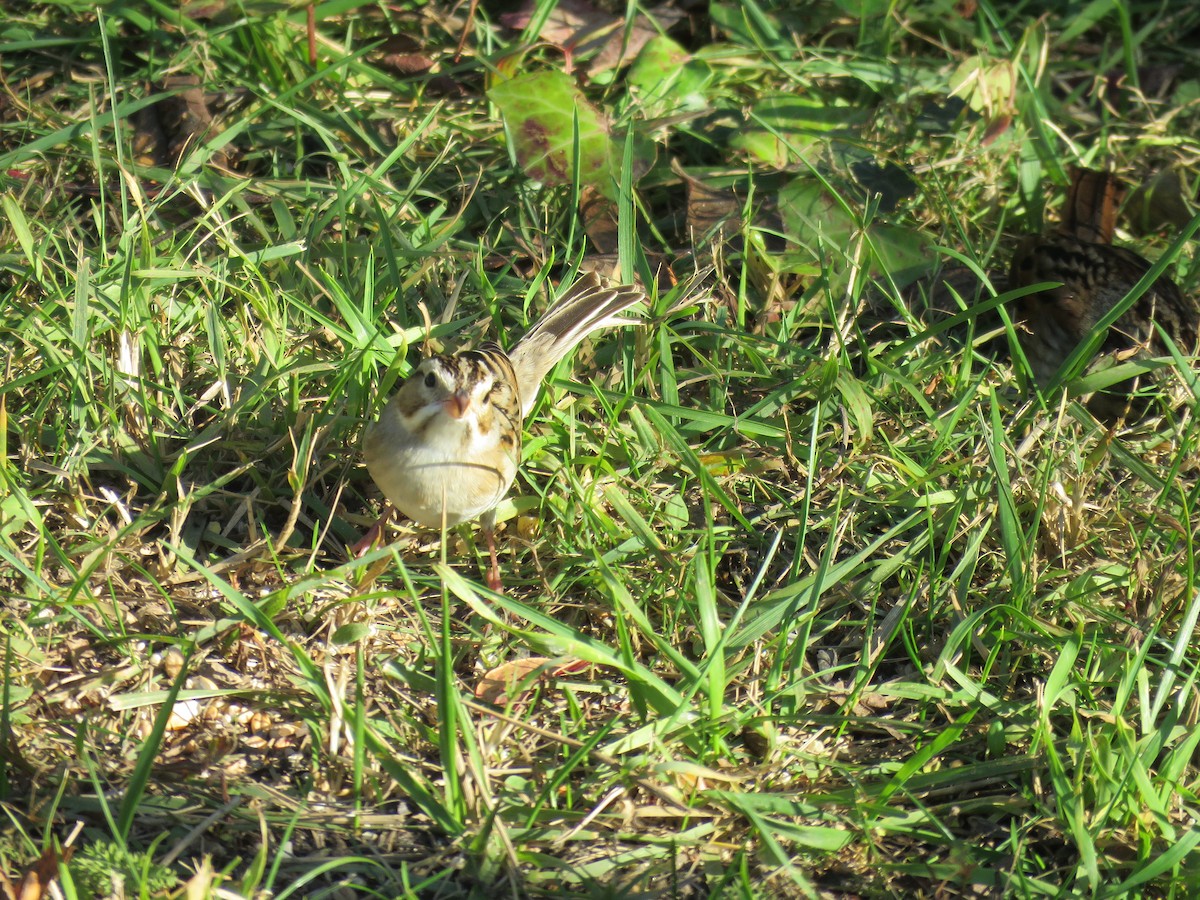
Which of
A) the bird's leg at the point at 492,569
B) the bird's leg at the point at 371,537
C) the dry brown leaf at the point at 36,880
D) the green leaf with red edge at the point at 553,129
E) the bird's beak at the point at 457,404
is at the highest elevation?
the green leaf with red edge at the point at 553,129

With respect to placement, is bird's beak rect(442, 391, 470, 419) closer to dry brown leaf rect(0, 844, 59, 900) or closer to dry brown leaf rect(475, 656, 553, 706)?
dry brown leaf rect(475, 656, 553, 706)

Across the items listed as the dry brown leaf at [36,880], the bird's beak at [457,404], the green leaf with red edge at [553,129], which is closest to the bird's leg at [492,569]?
the bird's beak at [457,404]

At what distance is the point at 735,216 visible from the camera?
4.91 meters

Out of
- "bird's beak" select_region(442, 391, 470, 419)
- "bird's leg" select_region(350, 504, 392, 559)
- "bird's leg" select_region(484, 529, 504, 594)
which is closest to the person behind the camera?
"bird's beak" select_region(442, 391, 470, 419)

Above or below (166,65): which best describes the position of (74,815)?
below

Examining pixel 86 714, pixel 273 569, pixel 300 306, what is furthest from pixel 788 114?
pixel 86 714

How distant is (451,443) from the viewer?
3.64 m

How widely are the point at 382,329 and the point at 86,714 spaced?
64.5 inches

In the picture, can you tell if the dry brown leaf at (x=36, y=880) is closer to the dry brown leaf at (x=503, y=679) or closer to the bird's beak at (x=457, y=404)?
the dry brown leaf at (x=503, y=679)

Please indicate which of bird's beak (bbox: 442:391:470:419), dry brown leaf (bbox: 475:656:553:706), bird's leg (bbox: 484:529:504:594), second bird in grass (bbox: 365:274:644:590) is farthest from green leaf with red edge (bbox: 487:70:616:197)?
dry brown leaf (bbox: 475:656:553:706)

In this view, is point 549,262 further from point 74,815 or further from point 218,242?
point 74,815

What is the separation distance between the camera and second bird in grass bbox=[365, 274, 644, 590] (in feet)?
11.8

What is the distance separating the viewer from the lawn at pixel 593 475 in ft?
9.83

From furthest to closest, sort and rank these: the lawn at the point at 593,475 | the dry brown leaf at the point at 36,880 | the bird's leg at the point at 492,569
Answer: the bird's leg at the point at 492,569 → the lawn at the point at 593,475 → the dry brown leaf at the point at 36,880
